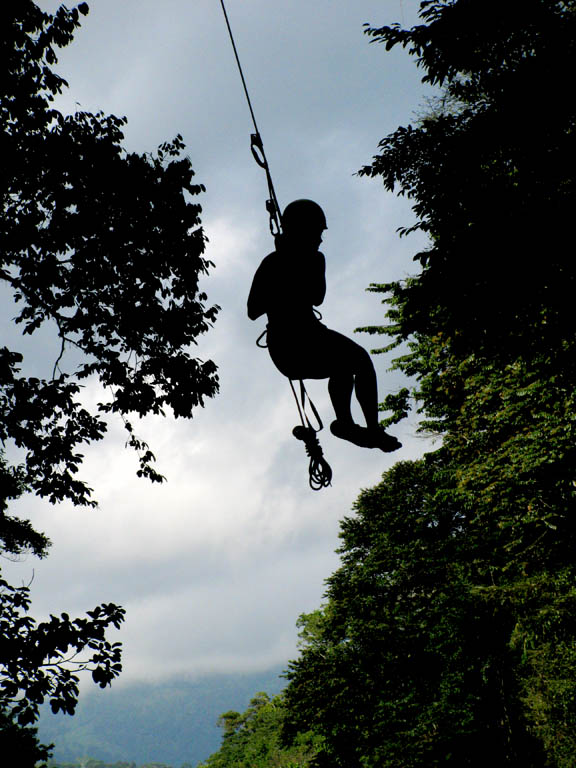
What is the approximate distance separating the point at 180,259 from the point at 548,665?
16685mm

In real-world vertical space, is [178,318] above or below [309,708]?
above

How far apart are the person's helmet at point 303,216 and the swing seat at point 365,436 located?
1.62 metres

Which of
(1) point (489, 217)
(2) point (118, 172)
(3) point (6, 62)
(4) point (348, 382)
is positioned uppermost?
(3) point (6, 62)

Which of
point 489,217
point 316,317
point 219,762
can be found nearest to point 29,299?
point 316,317

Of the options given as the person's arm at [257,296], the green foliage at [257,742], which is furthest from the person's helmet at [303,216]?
the green foliage at [257,742]

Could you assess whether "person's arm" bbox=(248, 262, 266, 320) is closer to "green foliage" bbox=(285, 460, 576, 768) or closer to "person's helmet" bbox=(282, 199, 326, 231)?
"person's helmet" bbox=(282, 199, 326, 231)

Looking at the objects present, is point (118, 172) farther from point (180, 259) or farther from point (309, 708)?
point (309, 708)

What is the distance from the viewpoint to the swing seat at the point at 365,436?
4273mm

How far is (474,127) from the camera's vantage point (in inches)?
376

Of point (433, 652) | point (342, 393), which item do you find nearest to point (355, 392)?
point (342, 393)

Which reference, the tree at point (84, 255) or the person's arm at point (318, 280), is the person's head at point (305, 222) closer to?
the person's arm at point (318, 280)

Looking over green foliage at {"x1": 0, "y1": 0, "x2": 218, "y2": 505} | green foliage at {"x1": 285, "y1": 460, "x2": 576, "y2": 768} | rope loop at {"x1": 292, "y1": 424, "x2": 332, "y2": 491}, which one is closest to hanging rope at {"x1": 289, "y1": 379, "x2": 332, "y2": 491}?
rope loop at {"x1": 292, "y1": 424, "x2": 332, "y2": 491}

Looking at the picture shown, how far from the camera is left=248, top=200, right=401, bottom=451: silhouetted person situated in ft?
13.1

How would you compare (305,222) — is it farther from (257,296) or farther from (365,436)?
(365,436)
